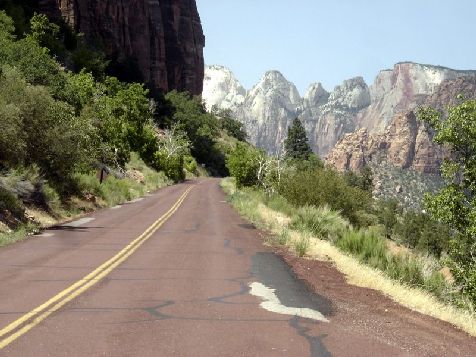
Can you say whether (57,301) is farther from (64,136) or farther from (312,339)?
(64,136)

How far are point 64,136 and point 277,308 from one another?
20319 mm

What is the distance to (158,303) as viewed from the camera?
30.2ft

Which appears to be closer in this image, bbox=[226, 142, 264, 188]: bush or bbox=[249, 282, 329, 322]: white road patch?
bbox=[249, 282, 329, 322]: white road patch

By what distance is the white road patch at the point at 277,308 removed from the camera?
8626 millimetres

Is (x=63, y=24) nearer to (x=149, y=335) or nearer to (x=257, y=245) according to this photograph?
(x=257, y=245)

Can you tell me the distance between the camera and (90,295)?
9.75 meters

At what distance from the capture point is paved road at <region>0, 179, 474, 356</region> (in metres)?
6.83

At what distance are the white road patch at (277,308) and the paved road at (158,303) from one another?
0.02 m

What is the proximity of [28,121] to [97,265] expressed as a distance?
14493mm

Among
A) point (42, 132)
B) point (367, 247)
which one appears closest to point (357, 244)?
point (367, 247)

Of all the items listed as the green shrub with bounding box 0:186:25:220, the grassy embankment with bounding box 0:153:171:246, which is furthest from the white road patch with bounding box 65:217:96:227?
the green shrub with bounding box 0:186:25:220

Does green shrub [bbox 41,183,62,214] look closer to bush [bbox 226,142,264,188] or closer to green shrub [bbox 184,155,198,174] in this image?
bush [bbox 226,142,264,188]

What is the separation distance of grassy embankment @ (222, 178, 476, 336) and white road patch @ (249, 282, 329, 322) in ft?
6.93

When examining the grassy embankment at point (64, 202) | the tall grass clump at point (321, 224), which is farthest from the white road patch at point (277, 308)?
the tall grass clump at point (321, 224)
